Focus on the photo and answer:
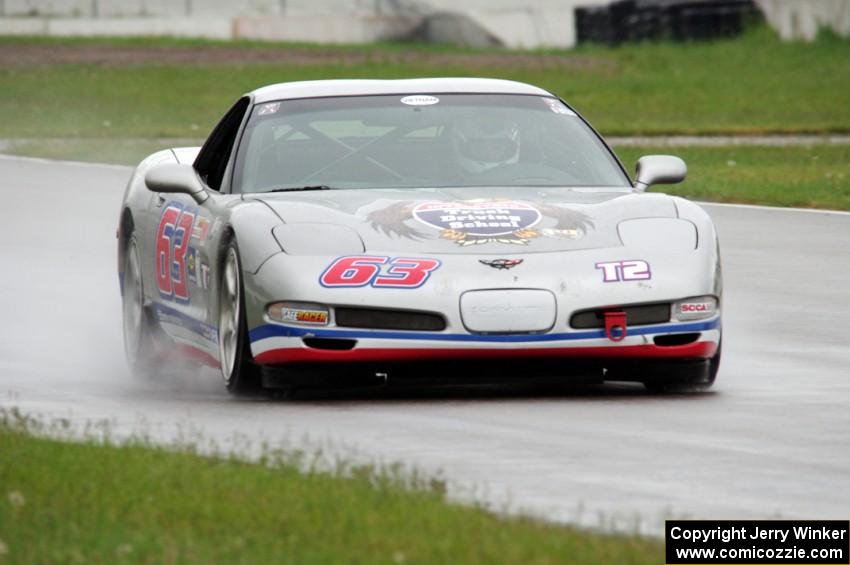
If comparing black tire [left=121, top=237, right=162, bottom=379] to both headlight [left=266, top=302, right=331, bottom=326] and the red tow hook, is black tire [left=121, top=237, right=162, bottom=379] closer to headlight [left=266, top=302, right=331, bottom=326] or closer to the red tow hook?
headlight [left=266, top=302, right=331, bottom=326]

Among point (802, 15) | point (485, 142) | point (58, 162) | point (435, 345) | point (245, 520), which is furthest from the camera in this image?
point (802, 15)

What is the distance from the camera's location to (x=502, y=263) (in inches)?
347

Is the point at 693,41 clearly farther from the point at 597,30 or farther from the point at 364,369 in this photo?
the point at 364,369

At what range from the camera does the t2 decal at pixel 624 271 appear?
8891 millimetres

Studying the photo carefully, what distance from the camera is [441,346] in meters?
8.73

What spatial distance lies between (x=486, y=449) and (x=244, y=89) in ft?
109

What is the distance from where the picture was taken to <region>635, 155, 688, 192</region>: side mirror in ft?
33.4

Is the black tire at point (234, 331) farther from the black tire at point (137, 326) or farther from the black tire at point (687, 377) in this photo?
the black tire at point (687, 377)

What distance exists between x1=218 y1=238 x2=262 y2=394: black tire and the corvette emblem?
0.98 meters

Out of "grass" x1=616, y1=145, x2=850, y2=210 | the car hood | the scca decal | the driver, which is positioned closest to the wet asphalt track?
the scca decal

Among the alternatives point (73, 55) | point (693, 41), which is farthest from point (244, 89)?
point (693, 41)

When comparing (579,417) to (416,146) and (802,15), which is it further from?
(802,15)

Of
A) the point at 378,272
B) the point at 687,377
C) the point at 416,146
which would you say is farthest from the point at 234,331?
the point at 687,377

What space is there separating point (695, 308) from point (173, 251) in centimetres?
253
